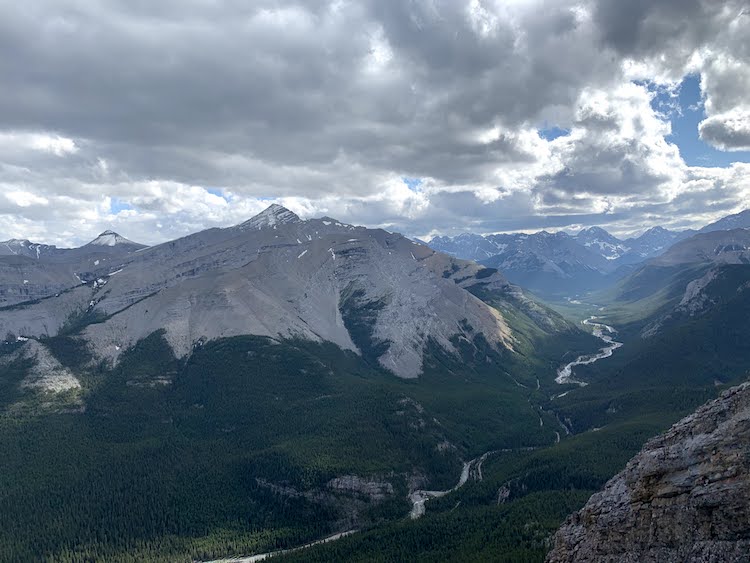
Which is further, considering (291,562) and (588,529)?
(291,562)

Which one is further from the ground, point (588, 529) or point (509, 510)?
point (588, 529)

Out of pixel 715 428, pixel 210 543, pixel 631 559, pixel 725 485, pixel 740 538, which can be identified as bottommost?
pixel 210 543

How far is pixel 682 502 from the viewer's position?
186ft

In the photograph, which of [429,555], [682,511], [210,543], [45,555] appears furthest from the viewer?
[210,543]

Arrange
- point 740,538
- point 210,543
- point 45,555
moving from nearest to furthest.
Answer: point 740,538 < point 45,555 < point 210,543

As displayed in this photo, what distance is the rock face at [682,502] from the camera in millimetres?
52312

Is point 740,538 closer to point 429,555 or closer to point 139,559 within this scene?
point 429,555

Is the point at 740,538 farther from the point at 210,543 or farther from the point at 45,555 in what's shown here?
the point at 45,555

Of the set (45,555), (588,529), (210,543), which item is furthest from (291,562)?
(588,529)

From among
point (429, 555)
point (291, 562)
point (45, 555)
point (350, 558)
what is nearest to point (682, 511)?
point (429, 555)

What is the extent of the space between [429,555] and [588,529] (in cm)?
11009

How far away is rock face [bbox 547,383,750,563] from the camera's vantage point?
52312 millimetres

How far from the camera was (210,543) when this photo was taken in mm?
199500

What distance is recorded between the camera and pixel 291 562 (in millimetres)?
171875
